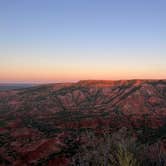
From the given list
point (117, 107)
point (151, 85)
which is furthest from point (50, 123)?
point (151, 85)

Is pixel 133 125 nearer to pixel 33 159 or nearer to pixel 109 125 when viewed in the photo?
pixel 109 125

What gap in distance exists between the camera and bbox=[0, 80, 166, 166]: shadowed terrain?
39.9m

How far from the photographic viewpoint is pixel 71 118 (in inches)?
2685

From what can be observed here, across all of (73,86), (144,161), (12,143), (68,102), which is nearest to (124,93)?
(68,102)

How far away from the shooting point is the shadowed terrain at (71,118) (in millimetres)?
39875

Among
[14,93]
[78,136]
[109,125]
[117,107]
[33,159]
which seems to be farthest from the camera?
[14,93]

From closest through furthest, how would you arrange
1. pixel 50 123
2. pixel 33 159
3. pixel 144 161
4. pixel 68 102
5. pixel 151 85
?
pixel 144 161
pixel 33 159
pixel 50 123
pixel 68 102
pixel 151 85

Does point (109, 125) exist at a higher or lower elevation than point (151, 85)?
lower

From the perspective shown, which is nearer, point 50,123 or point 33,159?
point 33,159

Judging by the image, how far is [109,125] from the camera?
2201 inches

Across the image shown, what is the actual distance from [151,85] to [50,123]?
74.7m

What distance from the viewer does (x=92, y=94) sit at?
12362 cm

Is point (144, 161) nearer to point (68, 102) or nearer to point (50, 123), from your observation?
point (50, 123)

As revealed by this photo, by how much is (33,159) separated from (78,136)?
11249 millimetres
